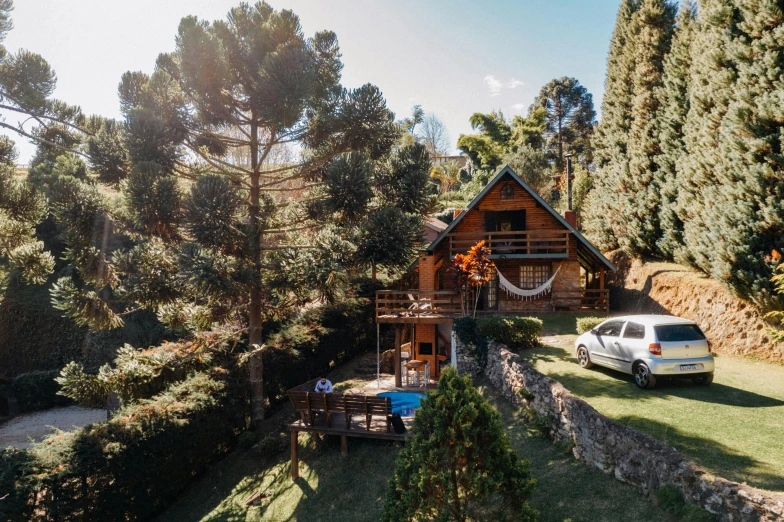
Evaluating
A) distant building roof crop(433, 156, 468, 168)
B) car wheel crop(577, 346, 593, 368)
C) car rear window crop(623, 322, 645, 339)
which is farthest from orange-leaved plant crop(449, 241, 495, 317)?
distant building roof crop(433, 156, 468, 168)

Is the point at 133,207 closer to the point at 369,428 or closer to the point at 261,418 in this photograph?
the point at 261,418

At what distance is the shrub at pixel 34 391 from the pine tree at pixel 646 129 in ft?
112

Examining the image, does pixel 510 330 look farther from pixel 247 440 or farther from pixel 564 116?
pixel 564 116

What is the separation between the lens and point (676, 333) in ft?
37.5

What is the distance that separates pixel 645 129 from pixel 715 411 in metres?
18.6

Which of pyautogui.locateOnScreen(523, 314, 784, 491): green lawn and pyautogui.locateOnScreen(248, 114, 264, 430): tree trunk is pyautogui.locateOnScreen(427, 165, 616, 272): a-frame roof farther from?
pyautogui.locateOnScreen(523, 314, 784, 491): green lawn

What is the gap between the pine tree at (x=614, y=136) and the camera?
88.3 ft

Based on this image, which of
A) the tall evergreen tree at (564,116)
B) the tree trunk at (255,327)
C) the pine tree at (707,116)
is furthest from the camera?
the tall evergreen tree at (564,116)

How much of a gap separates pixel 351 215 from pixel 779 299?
13443 millimetres

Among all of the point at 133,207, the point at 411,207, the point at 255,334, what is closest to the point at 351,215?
the point at 411,207

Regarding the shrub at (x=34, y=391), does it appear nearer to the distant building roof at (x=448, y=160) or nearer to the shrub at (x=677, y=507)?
the shrub at (x=677, y=507)

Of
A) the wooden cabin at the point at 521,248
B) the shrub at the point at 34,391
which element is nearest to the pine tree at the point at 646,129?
the wooden cabin at the point at 521,248

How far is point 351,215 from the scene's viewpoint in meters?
16.4

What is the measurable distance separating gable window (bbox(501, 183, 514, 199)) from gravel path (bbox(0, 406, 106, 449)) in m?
24.3
